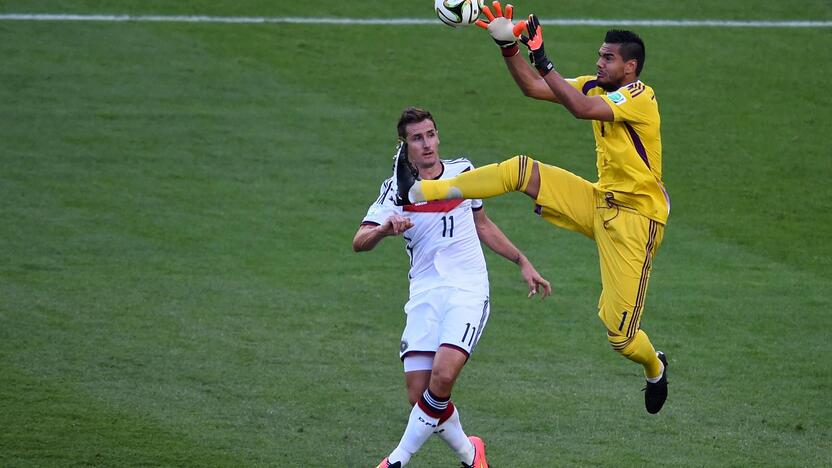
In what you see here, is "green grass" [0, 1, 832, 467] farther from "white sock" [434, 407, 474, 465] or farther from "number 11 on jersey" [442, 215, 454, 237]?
"number 11 on jersey" [442, 215, 454, 237]

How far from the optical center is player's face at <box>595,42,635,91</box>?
973cm

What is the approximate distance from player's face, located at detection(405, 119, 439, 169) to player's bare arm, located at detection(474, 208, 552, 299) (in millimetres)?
660

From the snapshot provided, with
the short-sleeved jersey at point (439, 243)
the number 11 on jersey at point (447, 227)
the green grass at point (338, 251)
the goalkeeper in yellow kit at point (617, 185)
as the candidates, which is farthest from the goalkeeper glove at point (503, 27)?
the green grass at point (338, 251)

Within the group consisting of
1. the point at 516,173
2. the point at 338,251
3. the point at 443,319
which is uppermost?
the point at 516,173

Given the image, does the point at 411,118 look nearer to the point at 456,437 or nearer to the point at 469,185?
the point at 469,185

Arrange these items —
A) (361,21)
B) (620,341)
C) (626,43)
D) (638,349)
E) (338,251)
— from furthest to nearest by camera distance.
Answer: (361,21), (338,251), (638,349), (620,341), (626,43)

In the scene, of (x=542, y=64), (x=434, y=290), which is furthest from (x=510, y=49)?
(x=434, y=290)

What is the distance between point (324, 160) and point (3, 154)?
4.87m

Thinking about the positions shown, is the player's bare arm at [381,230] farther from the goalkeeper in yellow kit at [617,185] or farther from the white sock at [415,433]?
the white sock at [415,433]

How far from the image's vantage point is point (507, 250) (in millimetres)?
9734

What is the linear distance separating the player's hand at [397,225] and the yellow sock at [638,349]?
7.08ft

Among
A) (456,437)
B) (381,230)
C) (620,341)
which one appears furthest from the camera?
(620,341)

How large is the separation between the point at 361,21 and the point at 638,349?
15064mm

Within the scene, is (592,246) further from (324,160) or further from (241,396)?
(241,396)
